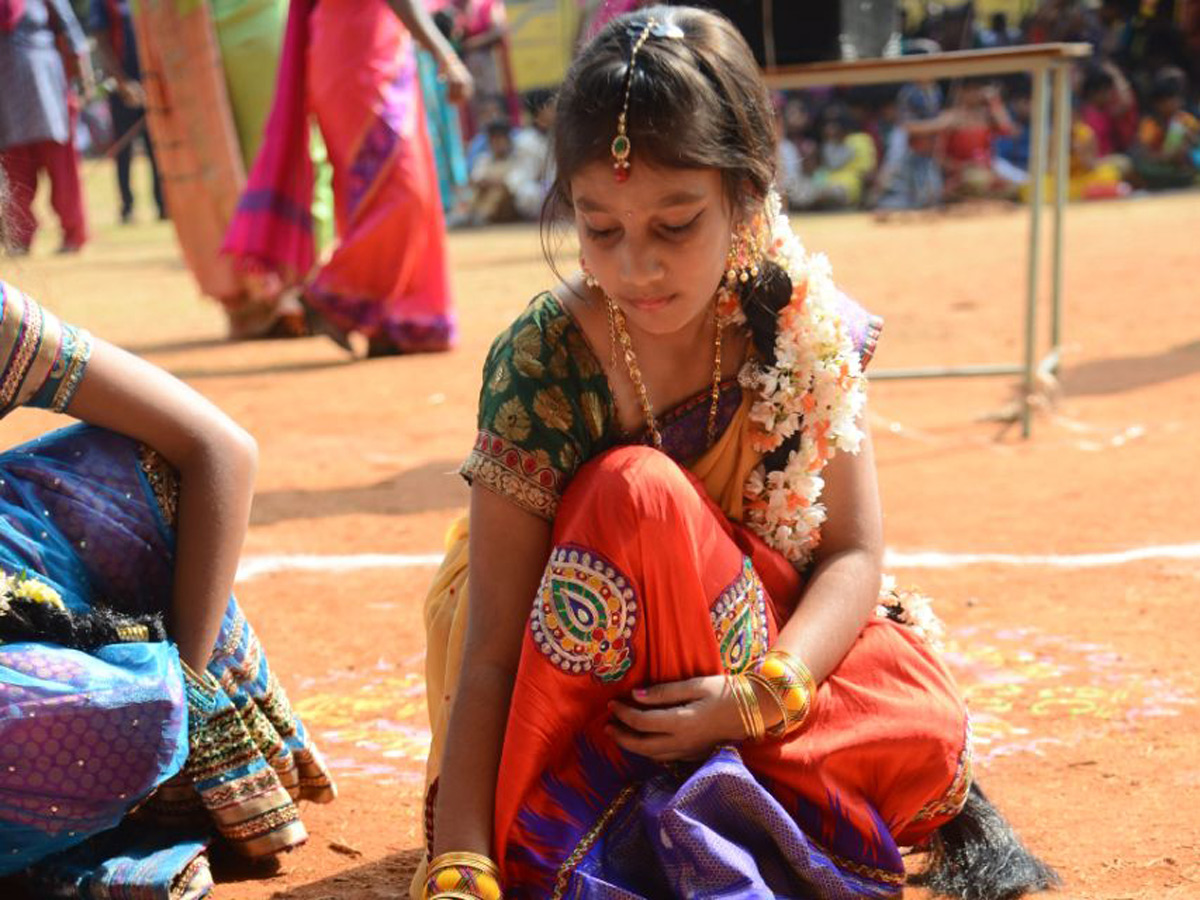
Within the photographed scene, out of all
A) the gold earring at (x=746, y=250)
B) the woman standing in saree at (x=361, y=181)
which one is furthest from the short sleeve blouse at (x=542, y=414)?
the woman standing in saree at (x=361, y=181)

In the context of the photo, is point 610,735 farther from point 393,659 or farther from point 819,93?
point 819,93

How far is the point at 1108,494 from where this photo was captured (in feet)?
14.4

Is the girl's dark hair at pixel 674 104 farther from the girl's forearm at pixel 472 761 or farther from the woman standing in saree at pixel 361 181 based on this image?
the woman standing in saree at pixel 361 181

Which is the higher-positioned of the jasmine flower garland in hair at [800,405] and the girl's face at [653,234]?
the girl's face at [653,234]

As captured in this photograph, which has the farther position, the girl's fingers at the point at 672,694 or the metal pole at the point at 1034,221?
the metal pole at the point at 1034,221

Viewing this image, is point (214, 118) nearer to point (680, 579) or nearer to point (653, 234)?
point (653, 234)

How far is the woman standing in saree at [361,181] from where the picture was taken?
6.55 m

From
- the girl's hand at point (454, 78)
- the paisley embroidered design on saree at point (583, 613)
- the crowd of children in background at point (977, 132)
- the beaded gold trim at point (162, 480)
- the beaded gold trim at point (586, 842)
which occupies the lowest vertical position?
the crowd of children in background at point (977, 132)

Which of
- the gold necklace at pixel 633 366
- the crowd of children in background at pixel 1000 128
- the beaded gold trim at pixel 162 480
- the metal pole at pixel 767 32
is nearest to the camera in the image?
the gold necklace at pixel 633 366

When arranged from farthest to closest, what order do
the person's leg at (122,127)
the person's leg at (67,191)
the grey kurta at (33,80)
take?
the person's leg at (122,127)
the person's leg at (67,191)
the grey kurta at (33,80)

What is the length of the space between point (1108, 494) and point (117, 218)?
16.2m

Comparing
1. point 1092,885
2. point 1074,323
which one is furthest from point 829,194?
point 1092,885

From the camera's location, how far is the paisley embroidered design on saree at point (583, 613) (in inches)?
76.2

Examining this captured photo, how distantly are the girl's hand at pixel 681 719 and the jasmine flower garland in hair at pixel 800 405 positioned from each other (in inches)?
13.0
